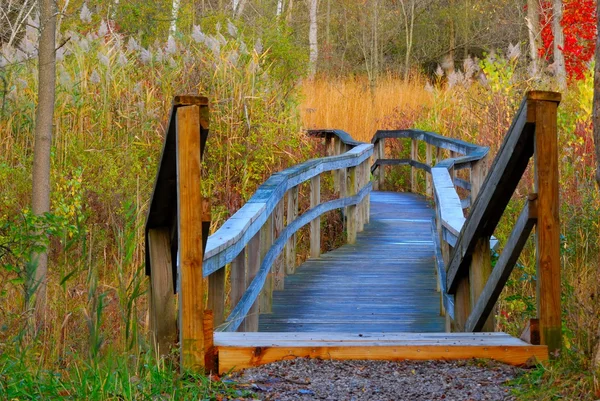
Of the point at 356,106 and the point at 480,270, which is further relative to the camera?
the point at 356,106

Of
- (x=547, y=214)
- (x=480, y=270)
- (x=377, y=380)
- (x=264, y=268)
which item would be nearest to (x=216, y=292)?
(x=377, y=380)

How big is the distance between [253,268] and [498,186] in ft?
6.69

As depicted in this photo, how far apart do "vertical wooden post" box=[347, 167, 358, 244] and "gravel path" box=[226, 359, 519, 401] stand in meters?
6.19

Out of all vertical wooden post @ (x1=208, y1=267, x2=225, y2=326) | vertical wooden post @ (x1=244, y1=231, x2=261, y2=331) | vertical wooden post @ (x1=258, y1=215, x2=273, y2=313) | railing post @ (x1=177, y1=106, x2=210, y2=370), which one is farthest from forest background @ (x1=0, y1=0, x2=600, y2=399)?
vertical wooden post @ (x1=258, y1=215, x2=273, y2=313)

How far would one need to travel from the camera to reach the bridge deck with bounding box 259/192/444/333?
6664 mm

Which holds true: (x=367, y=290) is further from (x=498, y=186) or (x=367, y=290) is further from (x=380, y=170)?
(x=380, y=170)

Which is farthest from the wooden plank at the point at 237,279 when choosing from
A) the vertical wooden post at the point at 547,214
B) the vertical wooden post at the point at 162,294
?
the vertical wooden post at the point at 547,214

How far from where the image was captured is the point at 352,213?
1027 cm

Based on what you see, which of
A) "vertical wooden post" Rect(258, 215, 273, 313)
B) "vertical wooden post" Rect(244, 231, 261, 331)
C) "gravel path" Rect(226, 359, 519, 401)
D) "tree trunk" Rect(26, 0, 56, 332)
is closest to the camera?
"gravel path" Rect(226, 359, 519, 401)

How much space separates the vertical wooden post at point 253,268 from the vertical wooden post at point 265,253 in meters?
0.45

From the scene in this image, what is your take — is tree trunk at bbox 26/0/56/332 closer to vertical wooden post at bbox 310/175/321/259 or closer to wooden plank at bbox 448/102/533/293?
wooden plank at bbox 448/102/533/293

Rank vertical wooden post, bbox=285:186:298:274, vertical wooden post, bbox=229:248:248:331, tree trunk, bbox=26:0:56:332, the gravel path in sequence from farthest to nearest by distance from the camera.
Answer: vertical wooden post, bbox=285:186:298:274
tree trunk, bbox=26:0:56:332
vertical wooden post, bbox=229:248:248:331
the gravel path

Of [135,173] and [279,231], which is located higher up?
[135,173]

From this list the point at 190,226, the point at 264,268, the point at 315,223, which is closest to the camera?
the point at 190,226
